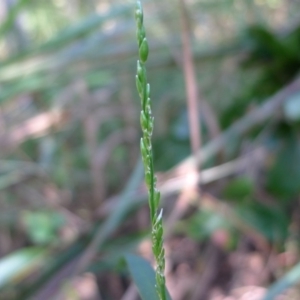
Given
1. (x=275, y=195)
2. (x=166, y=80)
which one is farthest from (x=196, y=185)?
(x=166, y=80)

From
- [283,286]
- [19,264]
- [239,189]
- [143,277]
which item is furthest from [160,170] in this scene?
[143,277]

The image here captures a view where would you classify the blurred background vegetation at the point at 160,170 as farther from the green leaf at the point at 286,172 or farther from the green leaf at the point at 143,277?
the green leaf at the point at 143,277

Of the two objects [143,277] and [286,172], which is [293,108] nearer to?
[286,172]

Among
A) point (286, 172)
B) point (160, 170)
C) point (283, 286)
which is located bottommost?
point (283, 286)

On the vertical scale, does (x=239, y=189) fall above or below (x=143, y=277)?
above

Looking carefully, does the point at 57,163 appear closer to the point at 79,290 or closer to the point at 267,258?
the point at 79,290

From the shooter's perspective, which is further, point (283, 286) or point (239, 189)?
point (239, 189)

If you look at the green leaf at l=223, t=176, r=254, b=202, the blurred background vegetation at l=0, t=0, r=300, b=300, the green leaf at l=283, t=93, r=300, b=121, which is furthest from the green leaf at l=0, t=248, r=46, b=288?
the green leaf at l=283, t=93, r=300, b=121
